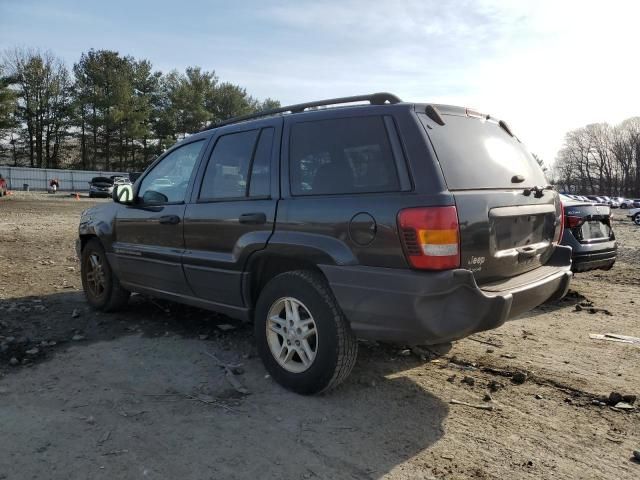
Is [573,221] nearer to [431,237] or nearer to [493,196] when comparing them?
[493,196]

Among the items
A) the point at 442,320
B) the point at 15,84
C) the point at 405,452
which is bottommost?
the point at 405,452

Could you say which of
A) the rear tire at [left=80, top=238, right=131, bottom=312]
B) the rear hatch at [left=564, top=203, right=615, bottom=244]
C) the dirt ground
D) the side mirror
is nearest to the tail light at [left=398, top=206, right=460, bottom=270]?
the dirt ground

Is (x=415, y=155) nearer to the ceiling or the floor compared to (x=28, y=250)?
nearer to the ceiling

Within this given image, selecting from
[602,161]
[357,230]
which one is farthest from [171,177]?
[602,161]

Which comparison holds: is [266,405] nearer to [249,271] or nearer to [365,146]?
[249,271]

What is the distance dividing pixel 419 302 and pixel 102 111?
4992 centimetres

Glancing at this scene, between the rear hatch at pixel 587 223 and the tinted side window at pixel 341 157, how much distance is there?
386 centimetres

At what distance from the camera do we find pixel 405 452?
9.08 feet

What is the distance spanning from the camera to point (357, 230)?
309 cm

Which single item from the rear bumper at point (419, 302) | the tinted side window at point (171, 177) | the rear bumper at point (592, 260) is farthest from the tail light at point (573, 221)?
the tinted side window at point (171, 177)

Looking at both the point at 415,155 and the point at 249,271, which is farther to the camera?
the point at 249,271

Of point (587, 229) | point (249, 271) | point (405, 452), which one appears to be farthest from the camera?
point (587, 229)

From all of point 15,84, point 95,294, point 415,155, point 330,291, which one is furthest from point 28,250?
point 15,84

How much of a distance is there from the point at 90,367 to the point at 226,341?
1.14 meters
